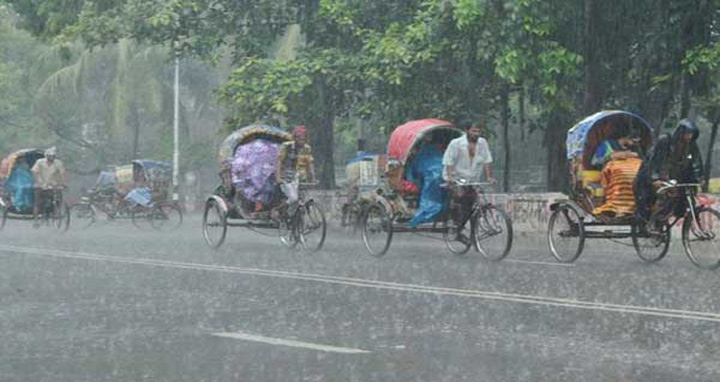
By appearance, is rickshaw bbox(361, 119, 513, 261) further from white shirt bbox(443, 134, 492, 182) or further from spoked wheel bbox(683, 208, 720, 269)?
spoked wheel bbox(683, 208, 720, 269)

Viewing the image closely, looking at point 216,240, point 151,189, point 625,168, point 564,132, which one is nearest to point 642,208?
point 625,168

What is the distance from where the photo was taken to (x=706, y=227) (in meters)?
13.9

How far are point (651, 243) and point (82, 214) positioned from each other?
675 inches

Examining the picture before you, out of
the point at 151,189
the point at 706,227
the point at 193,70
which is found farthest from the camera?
the point at 193,70

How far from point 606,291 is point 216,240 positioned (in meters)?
8.83

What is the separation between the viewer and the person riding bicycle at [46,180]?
26.1 metres

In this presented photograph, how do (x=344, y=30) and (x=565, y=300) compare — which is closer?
(x=565, y=300)

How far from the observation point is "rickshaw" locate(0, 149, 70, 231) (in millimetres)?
26219

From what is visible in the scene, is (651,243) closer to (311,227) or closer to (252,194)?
(311,227)

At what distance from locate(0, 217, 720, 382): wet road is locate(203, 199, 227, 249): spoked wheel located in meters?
2.59

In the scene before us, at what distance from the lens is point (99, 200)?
34.6 meters

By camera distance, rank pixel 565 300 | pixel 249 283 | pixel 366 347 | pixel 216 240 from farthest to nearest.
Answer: pixel 216 240, pixel 249 283, pixel 565 300, pixel 366 347

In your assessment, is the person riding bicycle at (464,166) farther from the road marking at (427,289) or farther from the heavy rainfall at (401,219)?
the road marking at (427,289)

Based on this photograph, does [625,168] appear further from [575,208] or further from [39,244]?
[39,244]
